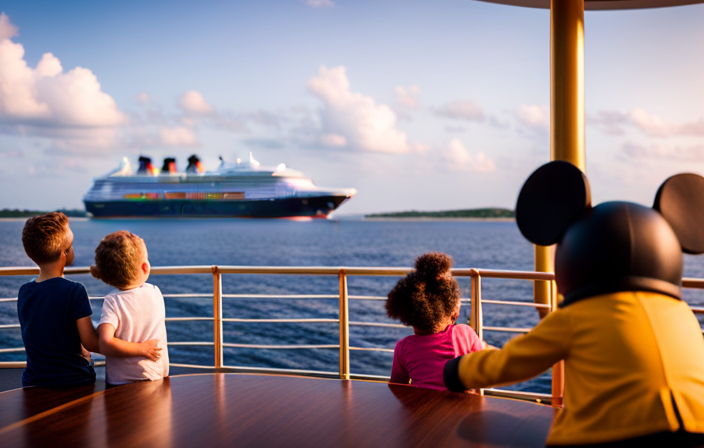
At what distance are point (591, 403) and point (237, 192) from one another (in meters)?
41.3

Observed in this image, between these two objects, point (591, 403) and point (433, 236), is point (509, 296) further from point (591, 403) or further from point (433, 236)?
point (433, 236)

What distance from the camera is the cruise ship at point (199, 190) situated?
1581 inches

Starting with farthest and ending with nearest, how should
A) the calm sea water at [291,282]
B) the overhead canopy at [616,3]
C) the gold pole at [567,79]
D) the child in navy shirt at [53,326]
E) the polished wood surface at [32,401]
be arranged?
the calm sea water at [291,282], the overhead canopy at [616,3], the gold pole at [567,79], the child in navy shirt at [53,326], the polished wood surface at [32,401]

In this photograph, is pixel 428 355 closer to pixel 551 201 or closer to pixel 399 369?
pixel 399 369

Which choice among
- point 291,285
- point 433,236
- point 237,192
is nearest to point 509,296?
point 291,285

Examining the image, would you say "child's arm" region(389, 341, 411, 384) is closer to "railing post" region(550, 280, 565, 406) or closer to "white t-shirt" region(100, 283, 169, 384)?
"white t-shirt" region(100, 283, 169, 384)

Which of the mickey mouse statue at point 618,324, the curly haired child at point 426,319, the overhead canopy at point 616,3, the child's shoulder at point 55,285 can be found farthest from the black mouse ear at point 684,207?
the overhead canopy at point 616,3

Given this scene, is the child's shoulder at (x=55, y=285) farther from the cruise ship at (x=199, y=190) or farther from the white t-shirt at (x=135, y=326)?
the cruise ship at (x=199, y=190)

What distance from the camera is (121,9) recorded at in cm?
4825

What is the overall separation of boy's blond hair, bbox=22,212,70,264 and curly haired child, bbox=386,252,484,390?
0.83 m

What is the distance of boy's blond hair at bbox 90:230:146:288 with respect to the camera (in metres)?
1.25

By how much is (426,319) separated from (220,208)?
140ft

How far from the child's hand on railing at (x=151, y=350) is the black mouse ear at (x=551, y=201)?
0.89 m

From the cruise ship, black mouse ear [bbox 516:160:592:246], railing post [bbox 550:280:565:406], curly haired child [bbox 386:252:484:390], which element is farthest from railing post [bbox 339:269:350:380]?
the cruise ship
